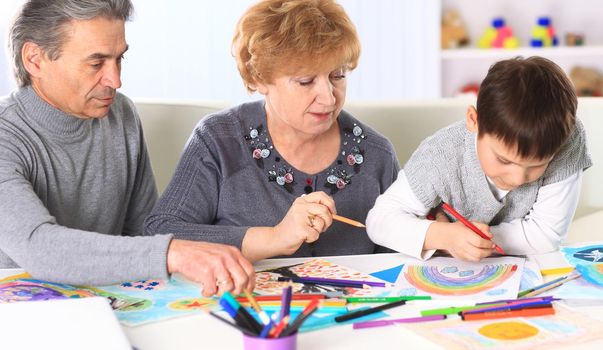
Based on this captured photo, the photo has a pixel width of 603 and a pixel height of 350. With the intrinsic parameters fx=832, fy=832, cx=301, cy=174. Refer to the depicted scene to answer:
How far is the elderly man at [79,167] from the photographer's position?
1.33 m

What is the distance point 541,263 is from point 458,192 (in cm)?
23

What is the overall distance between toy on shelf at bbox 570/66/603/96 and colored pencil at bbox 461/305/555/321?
10.9 feet

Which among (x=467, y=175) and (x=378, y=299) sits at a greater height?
(x=467, y=175)

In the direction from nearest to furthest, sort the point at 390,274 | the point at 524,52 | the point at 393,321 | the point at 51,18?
the point at 393,321 → the point at 390,274 → the point at 51,18 → the point at 524,52

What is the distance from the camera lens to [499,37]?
14.3ft

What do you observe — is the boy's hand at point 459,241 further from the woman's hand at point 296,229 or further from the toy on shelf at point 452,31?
the toy on shelf at point 452,31

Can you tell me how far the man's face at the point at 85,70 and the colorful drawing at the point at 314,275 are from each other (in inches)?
22.1

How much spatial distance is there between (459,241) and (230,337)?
52 centimetres

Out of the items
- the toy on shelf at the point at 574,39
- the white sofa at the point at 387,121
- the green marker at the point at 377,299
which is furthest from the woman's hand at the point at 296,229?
the toy on shelf at the point at 574,39

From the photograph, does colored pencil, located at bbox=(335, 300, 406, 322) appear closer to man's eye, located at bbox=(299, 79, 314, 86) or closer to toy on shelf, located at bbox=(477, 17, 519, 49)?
man's eye, located at bbox=(299, 79, 314, 86)

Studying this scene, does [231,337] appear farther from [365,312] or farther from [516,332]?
[516,332]

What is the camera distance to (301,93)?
1.80m

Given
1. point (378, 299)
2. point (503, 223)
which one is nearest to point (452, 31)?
point (503, 223)

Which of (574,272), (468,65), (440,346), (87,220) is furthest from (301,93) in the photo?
(468,65)
